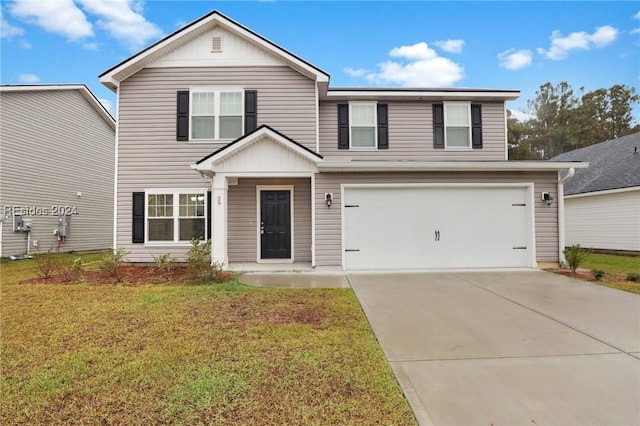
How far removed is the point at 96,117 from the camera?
16.2 meters

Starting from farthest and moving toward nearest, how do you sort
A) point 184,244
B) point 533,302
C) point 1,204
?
point 1,204 < point 184,244 < point 533,302

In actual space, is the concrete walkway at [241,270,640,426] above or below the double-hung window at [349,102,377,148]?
below

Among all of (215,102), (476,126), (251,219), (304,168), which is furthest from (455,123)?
(215,102)

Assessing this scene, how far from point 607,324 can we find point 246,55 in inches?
412

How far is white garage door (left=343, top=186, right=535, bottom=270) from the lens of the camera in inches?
Result: 350

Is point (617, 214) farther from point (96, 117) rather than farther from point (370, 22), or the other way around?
point (96, 117)

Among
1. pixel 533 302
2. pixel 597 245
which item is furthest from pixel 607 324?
pixel 597 245

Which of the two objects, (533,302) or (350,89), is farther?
(350,89)

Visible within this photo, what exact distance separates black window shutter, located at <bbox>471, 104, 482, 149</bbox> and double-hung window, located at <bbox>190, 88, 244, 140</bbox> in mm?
7573

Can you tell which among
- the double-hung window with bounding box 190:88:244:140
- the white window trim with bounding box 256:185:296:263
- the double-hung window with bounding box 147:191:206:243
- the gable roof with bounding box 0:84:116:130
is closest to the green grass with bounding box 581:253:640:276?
the white window trim with bounding box 256:185:296:263

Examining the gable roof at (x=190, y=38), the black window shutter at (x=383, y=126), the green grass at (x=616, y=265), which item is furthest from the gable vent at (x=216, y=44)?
the green grass at (x=616, y=265)

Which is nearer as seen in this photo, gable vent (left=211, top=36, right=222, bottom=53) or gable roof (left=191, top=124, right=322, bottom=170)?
gable roof (left=191, top=124, right=322, bottom=170)

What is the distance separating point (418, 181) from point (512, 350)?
19.0 ft

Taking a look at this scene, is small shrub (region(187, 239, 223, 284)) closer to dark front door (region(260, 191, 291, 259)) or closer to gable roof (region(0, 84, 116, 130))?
dark front door (region(260, 191, 291, 259))
